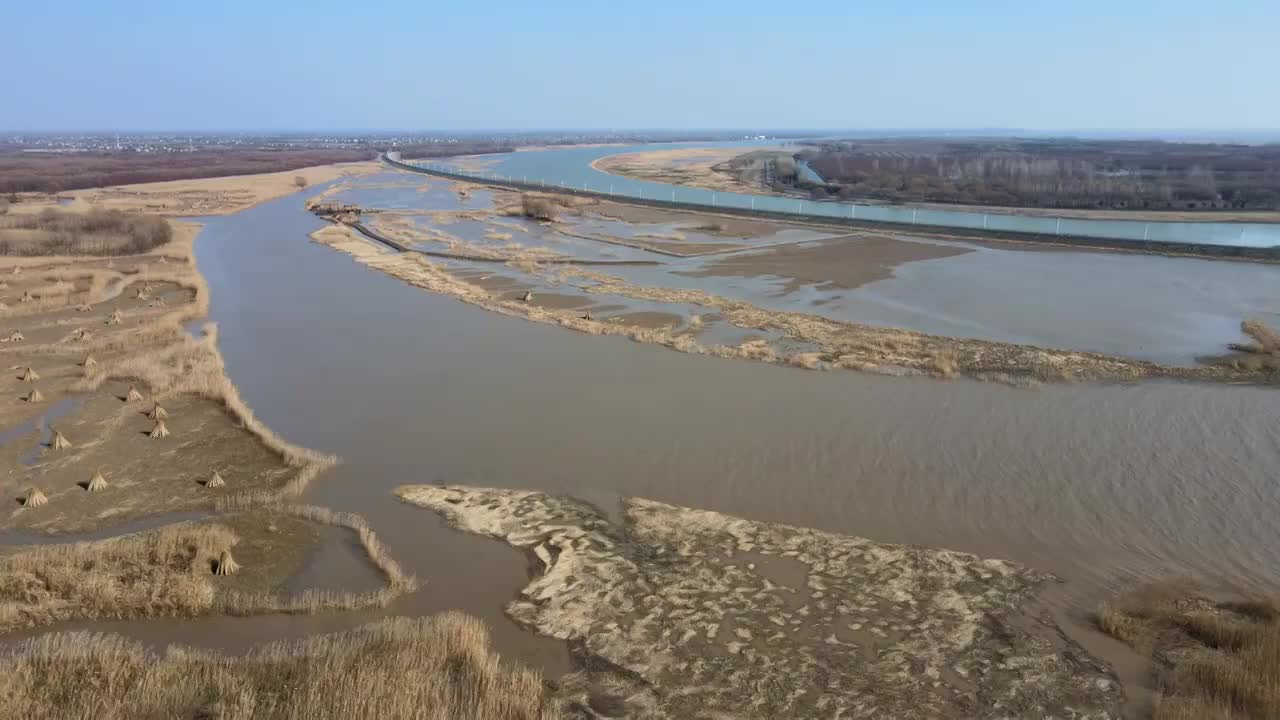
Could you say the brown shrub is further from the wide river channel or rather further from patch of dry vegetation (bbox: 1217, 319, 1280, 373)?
patch of dry vegetation (bbox: 1217, 319, 1280, 373)

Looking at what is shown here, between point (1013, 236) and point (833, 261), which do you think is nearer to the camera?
point (833, 261)

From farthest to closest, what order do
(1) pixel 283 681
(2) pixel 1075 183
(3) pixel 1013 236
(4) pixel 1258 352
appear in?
(2) pixel 1075 183 < (3) pixel 1013 236 < (4) pixel 1258 352 < (1) pixel 283 681

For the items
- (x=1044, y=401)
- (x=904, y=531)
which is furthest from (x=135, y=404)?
(x=1044, y=401)

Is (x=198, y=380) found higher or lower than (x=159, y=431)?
higher

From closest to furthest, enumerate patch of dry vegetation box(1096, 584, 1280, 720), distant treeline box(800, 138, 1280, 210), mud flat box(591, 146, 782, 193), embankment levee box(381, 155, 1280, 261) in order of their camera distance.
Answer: patch of dry vegetation box(1096, 584, 1280, 720) → embankment levee box(381, 155, 1280, 261) → distant treeline box(800, 138, 1280, 210) → mud flat box(591, 146, 782, 193)

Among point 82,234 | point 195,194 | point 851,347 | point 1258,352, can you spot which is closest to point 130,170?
point 195,194

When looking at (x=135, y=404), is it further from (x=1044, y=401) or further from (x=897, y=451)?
(x=1044, y=401)

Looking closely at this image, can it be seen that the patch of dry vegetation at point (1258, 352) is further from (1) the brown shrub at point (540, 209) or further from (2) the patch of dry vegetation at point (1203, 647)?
(1) the brown shrub at point (540, 209)

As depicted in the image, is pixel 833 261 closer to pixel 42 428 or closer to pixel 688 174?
pixel 42 428

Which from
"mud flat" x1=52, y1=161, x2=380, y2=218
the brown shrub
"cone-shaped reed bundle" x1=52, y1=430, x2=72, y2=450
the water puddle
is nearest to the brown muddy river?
the water puddle
